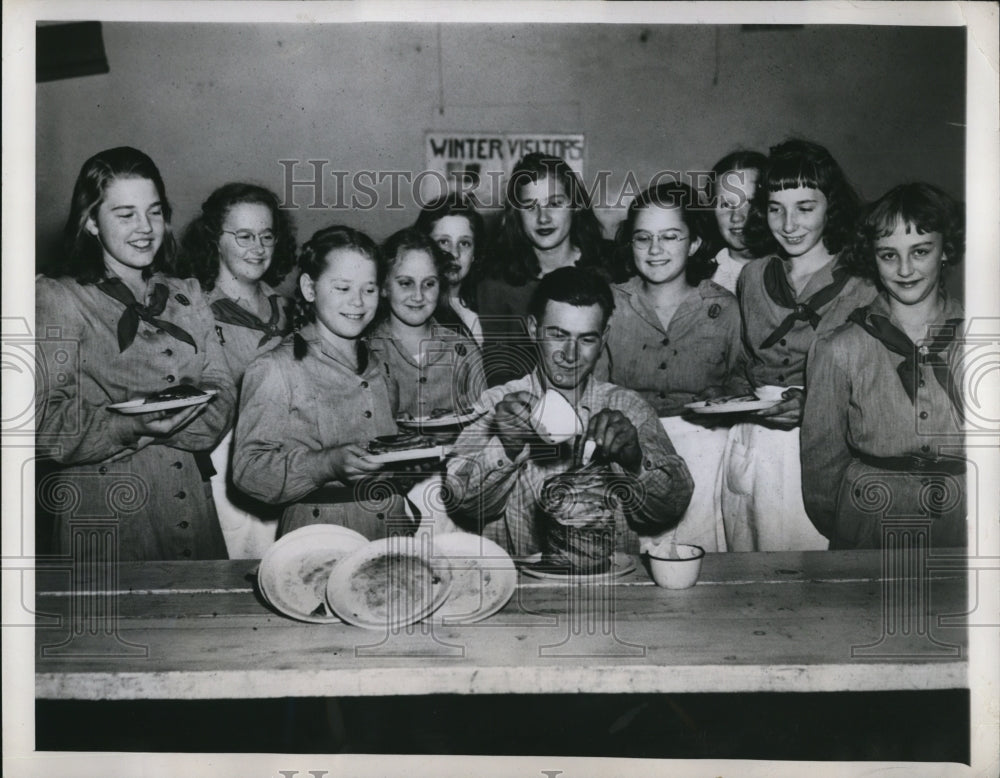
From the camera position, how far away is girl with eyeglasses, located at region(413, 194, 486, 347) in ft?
9.34

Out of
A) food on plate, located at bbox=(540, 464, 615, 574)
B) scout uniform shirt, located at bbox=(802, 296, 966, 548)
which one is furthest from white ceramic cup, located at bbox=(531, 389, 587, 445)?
scout uniform shirt, located at bbox=(802, 296, 966, 548)

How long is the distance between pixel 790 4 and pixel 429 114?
1.24 meters

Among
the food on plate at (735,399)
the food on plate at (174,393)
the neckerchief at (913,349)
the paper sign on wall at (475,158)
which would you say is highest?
the paper sign on wall at (475,158)

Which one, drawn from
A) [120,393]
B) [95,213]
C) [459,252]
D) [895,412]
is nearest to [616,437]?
[459,252]

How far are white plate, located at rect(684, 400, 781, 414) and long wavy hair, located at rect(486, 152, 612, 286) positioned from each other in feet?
1.76

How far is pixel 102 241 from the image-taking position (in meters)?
2.84

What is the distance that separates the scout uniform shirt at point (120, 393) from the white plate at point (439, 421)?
59 centimetres

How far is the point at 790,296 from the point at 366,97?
5.09 ft

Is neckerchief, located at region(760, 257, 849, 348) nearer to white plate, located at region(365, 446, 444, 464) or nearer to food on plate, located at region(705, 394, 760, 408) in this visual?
food on plate, located at region(705, 394, 760, 408)

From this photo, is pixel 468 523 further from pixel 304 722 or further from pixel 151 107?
pixel 151 107

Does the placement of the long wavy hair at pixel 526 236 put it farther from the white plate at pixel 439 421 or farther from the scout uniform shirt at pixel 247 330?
the scout uniform shirt at pixel 247 330

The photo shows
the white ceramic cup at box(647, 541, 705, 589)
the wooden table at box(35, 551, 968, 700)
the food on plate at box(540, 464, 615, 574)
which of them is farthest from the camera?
the food on plate at box(540, 464, 615, 574)

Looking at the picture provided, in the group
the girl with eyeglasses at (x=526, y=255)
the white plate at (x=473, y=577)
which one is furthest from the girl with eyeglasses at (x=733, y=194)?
the white plate at (x=473, y=577)

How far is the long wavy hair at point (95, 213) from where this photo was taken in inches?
112
